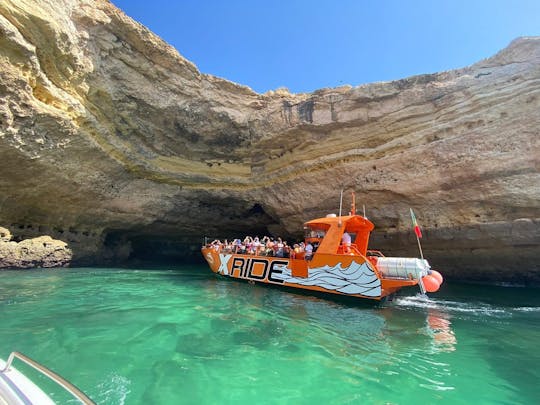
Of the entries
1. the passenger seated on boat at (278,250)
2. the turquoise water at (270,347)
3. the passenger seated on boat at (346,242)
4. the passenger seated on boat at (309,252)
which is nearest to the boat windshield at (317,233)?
the passenger seated on boat at (309,252)

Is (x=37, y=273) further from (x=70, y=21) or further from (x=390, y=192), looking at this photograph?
(x=390, y=192)

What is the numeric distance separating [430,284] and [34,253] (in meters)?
15.8

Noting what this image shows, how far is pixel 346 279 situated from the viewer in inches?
389

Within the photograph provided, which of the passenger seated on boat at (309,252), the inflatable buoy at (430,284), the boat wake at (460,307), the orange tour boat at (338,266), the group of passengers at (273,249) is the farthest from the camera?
the group of passengers at (273,249)

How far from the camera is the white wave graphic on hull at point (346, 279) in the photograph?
9.30 metres

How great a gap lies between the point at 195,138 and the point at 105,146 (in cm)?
440

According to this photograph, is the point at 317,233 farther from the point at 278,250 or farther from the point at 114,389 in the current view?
the point at 114,389

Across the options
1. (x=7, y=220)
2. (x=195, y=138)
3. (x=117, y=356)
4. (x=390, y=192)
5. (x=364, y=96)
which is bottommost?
(x=117, y=356)

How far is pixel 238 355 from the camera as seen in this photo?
16.4 feet

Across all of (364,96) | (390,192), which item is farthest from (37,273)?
(364,96)

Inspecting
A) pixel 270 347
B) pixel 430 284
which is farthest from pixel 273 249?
pixel 270 347

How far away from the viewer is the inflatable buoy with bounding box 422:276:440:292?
8.83 m

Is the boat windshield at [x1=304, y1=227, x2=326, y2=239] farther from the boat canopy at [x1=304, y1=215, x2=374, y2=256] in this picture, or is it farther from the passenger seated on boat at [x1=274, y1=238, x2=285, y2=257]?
the passenger seated on boat at [x1=274, y1=238, x2=285, y2=257]

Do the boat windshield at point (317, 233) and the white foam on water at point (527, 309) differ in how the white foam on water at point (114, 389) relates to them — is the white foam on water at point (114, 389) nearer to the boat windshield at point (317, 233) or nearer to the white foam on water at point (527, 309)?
the boat windshield at point (317, 233)
